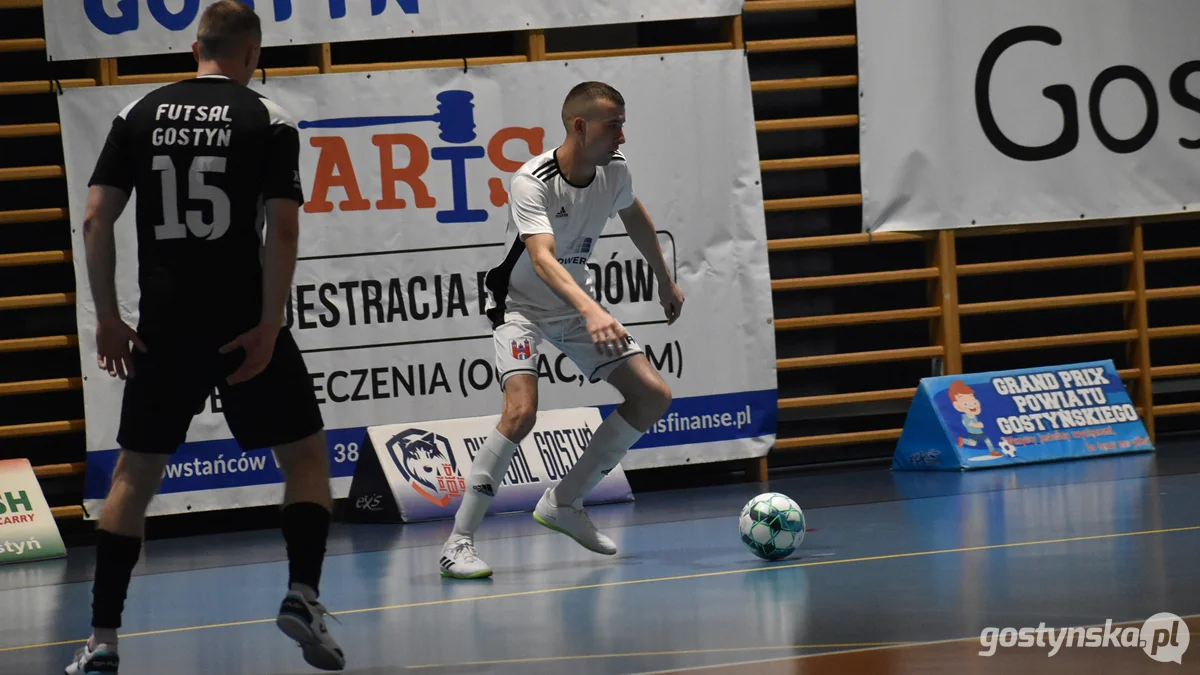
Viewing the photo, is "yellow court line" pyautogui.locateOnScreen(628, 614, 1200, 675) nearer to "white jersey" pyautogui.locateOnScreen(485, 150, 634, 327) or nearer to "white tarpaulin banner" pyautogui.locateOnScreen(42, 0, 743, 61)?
"white jersey" pyautogui.locateOnScreen(485, 150, 634, 327)

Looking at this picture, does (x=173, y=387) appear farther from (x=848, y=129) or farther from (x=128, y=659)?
(x=848, y=129)

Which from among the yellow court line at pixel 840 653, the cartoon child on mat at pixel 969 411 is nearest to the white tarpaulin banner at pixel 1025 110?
the cartoon child on mat at pixel 969 411

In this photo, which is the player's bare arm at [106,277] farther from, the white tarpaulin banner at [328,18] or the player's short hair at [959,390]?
the player's short hair at [959,390]

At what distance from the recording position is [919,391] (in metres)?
8.12

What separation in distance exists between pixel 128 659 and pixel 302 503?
72 centimetres

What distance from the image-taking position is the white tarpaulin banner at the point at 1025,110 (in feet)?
27.0

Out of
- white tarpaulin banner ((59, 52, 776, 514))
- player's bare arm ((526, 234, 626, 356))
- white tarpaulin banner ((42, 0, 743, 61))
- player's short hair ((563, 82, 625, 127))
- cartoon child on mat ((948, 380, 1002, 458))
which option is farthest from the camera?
cartoon child on mat ((948, 380, 1002, 458))

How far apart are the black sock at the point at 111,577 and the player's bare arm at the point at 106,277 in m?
0.40

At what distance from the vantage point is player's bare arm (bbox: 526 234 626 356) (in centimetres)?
458

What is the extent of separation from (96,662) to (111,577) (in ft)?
0.64

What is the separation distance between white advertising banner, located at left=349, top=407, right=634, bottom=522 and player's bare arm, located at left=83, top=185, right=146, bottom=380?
381 cm

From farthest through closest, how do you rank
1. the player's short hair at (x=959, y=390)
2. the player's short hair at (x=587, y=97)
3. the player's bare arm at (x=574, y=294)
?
the player's short hair at (x=959, y=390), the player's short hair at (x=587, y=97), the player's bare arm at (x=574, y=294)

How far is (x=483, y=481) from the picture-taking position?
17.1 ft

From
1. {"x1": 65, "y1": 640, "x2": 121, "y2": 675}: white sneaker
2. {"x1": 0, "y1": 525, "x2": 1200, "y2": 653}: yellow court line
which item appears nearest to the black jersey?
{"x1": 65, "y1": 640, "x2": 121, "y2": 675}: white sneaker
